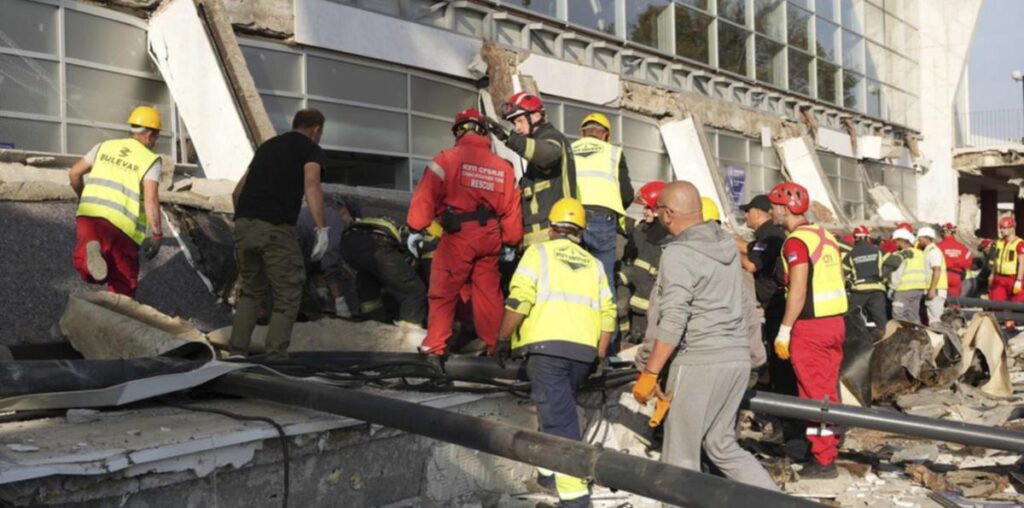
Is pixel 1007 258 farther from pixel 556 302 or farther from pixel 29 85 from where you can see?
pixel 29 85

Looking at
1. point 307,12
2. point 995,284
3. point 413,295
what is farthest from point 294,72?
point 995,284

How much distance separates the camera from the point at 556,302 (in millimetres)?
5289

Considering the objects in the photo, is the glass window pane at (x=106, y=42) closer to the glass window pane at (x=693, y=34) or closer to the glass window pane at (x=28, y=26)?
the glass window pane at (x=28, y=26)

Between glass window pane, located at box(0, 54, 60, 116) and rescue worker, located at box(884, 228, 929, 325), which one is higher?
glass window pane, located at box(0, 54, 60, 116)

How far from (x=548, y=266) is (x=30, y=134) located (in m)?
5.92

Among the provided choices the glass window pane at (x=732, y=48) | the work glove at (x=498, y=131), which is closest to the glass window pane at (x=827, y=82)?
the glass window pane at (x=732, y=48)

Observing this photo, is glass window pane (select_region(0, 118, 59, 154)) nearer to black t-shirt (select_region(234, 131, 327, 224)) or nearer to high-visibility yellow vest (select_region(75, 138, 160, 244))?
high-visibility yellow vest (select_region(75, 138, 160, 244))

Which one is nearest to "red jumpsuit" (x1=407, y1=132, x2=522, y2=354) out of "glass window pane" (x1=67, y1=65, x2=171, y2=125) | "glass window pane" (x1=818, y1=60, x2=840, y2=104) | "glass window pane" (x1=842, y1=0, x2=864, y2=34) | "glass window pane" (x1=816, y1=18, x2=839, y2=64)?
"glass window pane" (x1=67, y1=65, x2=171, y2=125)

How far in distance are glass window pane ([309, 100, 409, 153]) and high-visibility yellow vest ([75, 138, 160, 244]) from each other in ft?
15.4

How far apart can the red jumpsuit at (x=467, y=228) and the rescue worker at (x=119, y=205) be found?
180 centimetres

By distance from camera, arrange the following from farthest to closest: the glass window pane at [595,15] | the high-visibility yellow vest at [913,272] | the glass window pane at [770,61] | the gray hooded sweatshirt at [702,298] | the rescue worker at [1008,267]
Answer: the glass window pane at [770,61] → the rescue worker at [1008,267] → the glass window pane at [595,15] → the high-visibility yellow vest at [913,272] → the gray hooded sweatshirt at [702,298]

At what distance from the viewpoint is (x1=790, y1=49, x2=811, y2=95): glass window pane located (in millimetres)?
22344

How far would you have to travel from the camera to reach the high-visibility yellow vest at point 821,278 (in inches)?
254

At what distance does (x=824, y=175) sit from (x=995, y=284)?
621 cm
